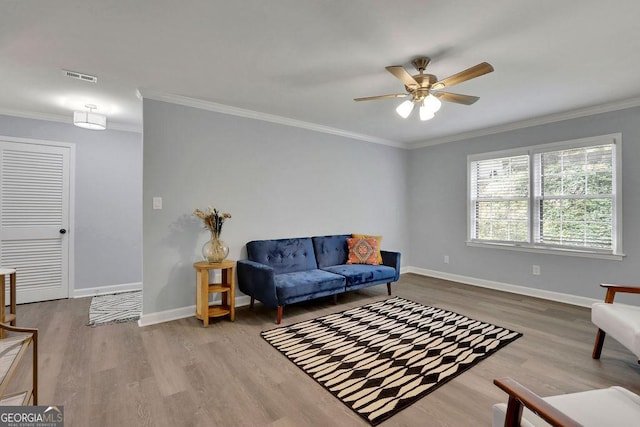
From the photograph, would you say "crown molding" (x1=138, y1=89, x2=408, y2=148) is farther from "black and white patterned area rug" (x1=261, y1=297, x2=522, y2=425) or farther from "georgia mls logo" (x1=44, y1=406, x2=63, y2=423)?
"georgia mls logo" (x1=44, y1=406, x2=63, y2=423)

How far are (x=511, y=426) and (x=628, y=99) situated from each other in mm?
4272

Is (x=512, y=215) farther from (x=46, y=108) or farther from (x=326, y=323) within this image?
(x=46, y=108)

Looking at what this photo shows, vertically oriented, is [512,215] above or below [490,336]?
above

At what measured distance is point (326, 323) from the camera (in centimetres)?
332

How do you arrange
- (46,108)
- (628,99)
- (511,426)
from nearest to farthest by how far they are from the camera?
1. (511,426)
2. (628,99)
3. (46,108)

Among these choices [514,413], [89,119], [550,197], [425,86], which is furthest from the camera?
[550,197]

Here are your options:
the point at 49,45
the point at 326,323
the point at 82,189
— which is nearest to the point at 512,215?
the point at 326,323

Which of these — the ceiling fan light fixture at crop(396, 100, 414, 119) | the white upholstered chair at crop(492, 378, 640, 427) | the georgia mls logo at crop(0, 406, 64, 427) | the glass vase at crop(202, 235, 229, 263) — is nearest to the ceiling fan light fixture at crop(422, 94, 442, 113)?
the ceiling fan light fixture at crop(396, 100, 414, 119)

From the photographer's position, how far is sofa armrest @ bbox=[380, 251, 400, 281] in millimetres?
A: 4445

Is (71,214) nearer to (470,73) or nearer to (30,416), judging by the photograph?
(30,416)

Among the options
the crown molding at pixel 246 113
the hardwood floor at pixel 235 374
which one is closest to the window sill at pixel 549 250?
the hardwood floor at pixel 235 374

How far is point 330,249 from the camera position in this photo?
454cm

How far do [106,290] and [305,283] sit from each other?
10.3ft

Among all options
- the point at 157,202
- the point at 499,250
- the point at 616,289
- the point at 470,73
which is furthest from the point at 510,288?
the point at 157,202
